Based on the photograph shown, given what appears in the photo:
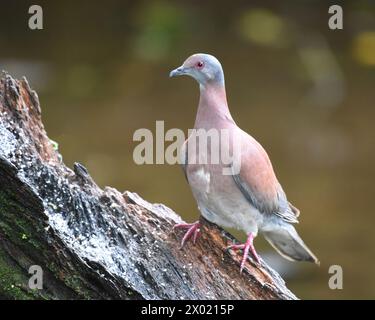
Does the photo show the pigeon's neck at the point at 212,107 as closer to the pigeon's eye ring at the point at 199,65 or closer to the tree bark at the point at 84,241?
the pigeon's eye ring at the point at 199,65

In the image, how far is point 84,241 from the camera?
314cm

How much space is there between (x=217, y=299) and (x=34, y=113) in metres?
0.89

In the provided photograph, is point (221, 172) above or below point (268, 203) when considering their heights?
above

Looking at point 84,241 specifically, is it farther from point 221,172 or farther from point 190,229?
point 221,172

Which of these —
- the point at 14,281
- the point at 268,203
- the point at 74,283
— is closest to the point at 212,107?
the point at 268,203

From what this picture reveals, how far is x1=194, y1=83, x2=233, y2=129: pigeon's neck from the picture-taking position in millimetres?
3332

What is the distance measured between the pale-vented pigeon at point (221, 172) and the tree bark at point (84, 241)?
7 cm

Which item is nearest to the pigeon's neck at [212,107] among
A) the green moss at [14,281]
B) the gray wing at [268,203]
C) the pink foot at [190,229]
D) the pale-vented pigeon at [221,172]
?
the pale-vented pigeon at [221,172]

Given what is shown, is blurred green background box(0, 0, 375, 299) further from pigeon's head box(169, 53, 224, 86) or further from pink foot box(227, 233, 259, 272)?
pigeon's head box(169, 53, 224, 86)

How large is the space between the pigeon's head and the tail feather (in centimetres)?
67

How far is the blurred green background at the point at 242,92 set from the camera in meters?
5.98

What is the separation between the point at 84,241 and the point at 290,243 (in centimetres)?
91

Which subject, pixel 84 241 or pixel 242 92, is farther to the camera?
pixel 242 92
